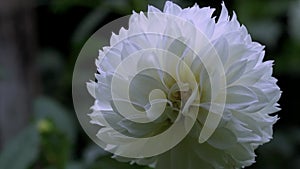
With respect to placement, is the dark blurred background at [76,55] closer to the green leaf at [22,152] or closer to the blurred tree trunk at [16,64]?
the blurred tree trunk at [16,64]

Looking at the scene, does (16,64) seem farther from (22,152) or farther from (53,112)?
(22,152)

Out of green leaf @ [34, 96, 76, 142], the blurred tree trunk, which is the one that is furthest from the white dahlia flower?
the blurred tree trunk

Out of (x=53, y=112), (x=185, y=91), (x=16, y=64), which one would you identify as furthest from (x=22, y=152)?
(x=16, y=64)

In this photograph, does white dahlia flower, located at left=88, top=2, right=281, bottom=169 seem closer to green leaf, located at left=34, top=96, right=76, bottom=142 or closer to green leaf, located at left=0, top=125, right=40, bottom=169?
green leaf, located at left=0, top=125, right=40, bottom=169

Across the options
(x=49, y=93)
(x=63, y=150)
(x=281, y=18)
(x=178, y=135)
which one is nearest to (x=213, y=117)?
(x=178, y=135)

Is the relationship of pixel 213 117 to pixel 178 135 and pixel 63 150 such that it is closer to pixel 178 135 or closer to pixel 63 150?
pixel 178 135
